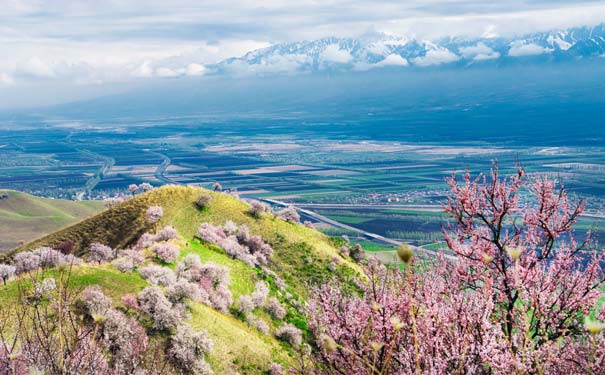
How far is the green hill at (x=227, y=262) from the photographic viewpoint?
3888cm

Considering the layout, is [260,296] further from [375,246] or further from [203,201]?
[375,246]

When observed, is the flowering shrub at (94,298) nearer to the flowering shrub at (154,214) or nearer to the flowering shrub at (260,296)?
the flowering shrub at (260,296)

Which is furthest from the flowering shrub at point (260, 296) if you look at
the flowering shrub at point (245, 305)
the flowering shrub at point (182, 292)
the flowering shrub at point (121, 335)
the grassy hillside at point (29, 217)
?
the grassy hillside at point (29, 217)

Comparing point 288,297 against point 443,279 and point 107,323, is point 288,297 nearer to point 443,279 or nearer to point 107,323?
point 107,323

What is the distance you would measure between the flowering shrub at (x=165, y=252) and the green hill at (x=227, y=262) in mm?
887

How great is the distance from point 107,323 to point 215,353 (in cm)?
756

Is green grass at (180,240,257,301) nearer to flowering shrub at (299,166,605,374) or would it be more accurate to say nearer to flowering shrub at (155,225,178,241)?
flowering shrub at (155,225,178,241)

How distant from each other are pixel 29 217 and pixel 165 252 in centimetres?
14519

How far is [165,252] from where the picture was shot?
5000 cm

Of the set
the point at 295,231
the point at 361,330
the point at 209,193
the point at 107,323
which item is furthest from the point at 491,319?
A: the point at 209,193

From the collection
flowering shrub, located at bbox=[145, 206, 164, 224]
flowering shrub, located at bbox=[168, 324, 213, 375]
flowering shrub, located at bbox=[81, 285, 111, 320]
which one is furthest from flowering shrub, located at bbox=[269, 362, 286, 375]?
flowering shrub, located at bbox=[145, 206, 164, 224]

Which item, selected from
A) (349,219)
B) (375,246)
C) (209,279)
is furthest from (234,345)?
(349,219)

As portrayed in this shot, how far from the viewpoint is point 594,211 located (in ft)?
618

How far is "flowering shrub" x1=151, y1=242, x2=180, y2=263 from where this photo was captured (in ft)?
163
